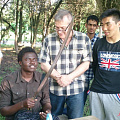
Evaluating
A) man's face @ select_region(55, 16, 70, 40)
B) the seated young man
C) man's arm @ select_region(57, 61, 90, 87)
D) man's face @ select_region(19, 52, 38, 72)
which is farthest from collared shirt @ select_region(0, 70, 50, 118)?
man's face @ select_region(55, 16, 70, 40)

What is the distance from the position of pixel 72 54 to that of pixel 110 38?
1.67 feet

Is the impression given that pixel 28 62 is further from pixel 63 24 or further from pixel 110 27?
pixel 110 27

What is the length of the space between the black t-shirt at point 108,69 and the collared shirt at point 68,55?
212 mm

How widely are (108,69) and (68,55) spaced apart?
1.73 ft

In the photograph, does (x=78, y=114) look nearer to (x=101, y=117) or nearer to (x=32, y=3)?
(x=101, y=117)

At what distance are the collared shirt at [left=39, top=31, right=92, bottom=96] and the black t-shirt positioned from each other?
0.21 meters

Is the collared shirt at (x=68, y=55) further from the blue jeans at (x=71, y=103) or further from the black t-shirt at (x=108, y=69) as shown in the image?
the black t-shirt at (x=108, y=69)

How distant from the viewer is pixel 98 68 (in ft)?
8.23

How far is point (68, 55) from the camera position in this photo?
100 inches

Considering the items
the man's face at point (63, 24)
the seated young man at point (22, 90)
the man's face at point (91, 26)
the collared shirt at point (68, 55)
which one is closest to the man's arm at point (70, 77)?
the collared shirt at point (68, 55)

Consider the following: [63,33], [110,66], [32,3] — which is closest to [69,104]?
[110,66]

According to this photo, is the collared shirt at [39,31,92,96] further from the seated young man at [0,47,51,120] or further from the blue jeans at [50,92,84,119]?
the seated young man at [0,47,51,120]

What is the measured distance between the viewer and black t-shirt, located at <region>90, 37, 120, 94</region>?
2365 mm

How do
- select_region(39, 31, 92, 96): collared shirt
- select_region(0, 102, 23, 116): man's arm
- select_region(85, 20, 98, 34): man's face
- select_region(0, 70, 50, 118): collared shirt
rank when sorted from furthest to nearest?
select_region(85, 20, 98, 34): man's face, select_region(39, 31, 92, 96): collared shirt, select_region(0, 70, 50, 118): collared shirt, select_region(0, 102, 23, 116): man's arm
